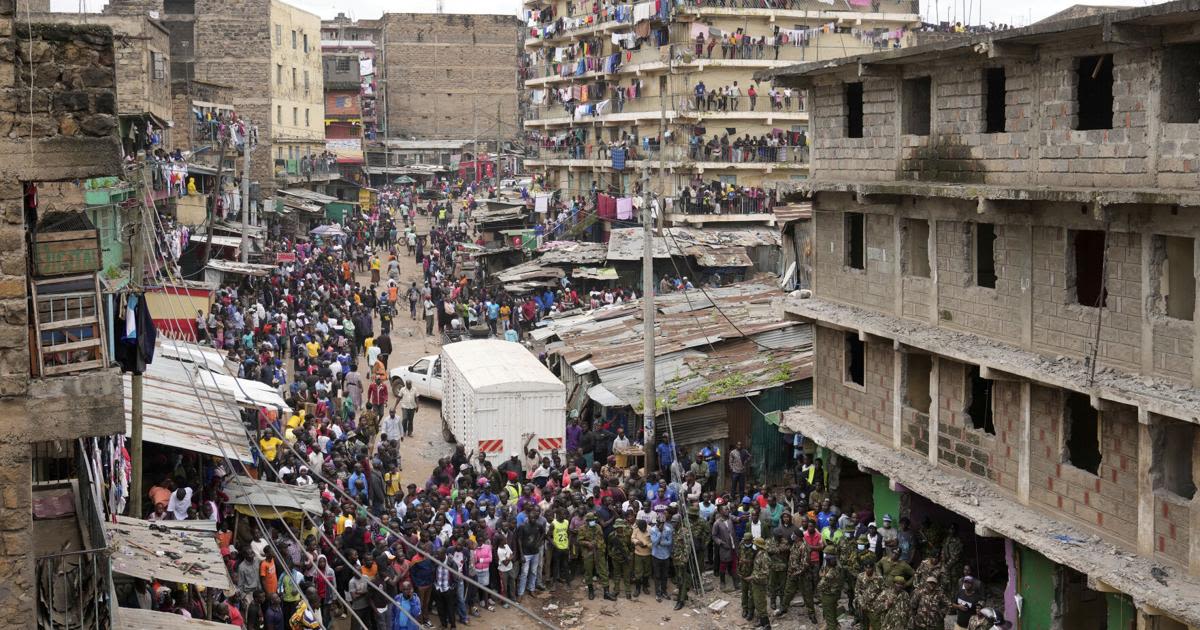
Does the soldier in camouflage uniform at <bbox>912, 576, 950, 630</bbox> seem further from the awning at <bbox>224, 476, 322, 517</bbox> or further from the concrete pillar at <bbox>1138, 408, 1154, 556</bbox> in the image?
the awning at <bbox>224, 476, 322, 517</bbox>

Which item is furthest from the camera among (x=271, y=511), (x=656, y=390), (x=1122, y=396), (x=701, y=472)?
(x=656, y=390)

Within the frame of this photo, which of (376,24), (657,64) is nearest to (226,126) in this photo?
(657,64)

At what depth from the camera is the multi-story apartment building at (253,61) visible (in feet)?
200

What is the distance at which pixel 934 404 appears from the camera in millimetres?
19125

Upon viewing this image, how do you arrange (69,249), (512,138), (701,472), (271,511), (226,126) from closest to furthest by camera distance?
(69,249)
(271,511)
(701,472)
(226,126)
(512,138)

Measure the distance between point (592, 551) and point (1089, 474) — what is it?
710 centimetres

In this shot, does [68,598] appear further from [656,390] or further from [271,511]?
[656,390]

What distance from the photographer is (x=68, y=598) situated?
376 inches

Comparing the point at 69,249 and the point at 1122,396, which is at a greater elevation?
the point at 69,249

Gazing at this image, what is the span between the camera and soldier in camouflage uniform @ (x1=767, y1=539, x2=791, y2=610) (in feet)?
60.5

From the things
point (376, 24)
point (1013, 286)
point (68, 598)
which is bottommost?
point (68, 598)

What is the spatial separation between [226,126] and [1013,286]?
35665 mm

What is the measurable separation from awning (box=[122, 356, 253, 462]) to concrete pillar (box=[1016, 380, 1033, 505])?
9566mm

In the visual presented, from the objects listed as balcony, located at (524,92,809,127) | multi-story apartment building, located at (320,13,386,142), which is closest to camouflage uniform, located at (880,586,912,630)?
balcony, located at (524,92,809,127)
